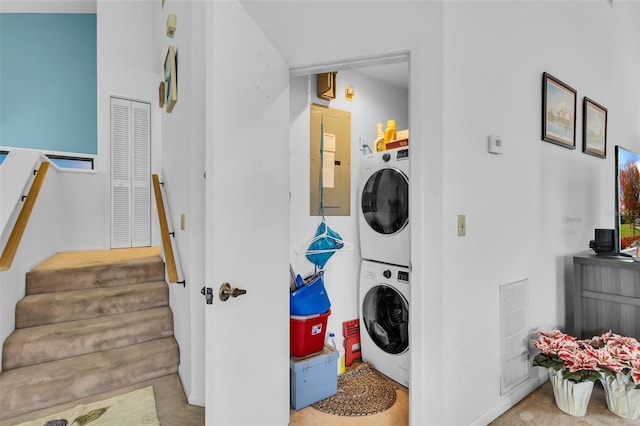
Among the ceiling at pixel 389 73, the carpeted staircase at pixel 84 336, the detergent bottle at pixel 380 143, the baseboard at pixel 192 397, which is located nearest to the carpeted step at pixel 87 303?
the carpeted staircase at pixel 84 336

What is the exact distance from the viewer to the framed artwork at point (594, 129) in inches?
103

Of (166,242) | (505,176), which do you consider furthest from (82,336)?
(505,176)

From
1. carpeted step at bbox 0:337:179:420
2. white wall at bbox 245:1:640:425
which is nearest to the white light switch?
white wall at bbox 245:1:640:425

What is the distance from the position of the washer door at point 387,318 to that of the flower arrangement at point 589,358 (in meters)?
0.82

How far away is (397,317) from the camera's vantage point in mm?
2432

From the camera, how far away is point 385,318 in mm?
2525

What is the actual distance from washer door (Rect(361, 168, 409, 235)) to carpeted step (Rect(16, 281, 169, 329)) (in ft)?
6.49

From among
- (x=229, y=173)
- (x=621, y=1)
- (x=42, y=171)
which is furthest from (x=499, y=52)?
(x=42, y=171)

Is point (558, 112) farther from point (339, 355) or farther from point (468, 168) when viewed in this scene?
point (339, 355)

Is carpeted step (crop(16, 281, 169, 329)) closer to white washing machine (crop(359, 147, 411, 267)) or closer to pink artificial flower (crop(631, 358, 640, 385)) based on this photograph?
white washing machine (crop(359, 147, 411, 267))

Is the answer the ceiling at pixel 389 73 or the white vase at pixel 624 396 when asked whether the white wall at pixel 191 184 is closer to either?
the ceiling at pixel 389 73

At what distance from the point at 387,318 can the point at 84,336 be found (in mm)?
2260

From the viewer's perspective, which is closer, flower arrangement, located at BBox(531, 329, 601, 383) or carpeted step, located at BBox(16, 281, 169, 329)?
flower arrangement, located at BBox(531, 329, 601, 383)

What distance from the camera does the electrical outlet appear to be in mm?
1609
